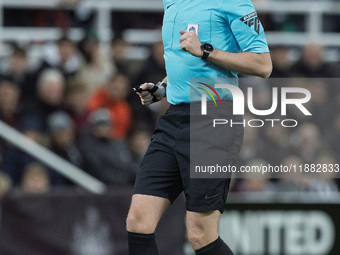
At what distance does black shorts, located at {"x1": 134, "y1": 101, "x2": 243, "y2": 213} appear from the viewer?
171 inches

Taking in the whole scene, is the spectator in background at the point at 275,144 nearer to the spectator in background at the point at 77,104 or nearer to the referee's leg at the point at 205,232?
the spectator in background at the point at 77,104

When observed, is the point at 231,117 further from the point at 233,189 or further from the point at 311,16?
Answer: the point at 311,16

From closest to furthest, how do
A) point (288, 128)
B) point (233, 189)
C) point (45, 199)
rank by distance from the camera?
point (45, 199), point (233, 189), point (288, 128)

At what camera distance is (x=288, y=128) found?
349 inches

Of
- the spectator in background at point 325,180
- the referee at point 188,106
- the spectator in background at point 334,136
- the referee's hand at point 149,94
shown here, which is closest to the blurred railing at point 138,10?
the spectator in background at point 334,136

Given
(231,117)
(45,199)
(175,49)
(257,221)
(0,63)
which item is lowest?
(257,221)

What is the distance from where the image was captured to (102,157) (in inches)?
303

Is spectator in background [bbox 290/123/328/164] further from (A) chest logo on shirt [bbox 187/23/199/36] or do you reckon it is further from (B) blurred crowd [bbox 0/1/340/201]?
(A) chest logo on shirt [bbox 187/23/199/36]

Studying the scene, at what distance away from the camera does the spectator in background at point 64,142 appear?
7.77 metres

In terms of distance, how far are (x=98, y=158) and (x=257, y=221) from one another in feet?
5.77

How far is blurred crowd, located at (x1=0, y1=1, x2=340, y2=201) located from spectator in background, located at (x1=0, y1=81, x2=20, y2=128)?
0.03 ft

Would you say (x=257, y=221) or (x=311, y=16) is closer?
(x=257, y=221)

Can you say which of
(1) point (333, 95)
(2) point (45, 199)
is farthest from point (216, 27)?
(1) point (333, 95)

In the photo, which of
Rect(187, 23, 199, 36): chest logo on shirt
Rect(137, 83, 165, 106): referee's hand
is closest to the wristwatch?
Rect(187, 23, 199, 36): chest logo on shirt
